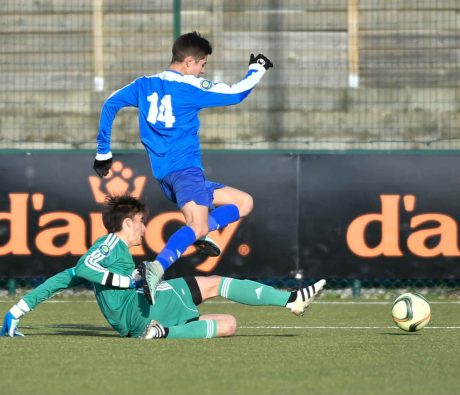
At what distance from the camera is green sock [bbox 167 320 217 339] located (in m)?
7.80

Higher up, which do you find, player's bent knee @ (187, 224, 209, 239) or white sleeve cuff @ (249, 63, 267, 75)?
white sleeve cuff @ (249, 63, 267, 75)

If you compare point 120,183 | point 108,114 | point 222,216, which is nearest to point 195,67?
point 108,114

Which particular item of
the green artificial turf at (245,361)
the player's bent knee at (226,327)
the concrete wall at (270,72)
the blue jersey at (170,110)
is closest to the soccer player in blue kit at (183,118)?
the blue jersey at (170,110)

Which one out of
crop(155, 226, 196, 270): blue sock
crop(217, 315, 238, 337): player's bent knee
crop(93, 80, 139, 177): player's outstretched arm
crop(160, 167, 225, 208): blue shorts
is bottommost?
crop(217, 315, 238, 337): player's bent knee

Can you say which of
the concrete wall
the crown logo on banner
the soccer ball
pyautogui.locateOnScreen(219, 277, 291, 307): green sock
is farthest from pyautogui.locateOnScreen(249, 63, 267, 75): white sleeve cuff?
the concrete wall

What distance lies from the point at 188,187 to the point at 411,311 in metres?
1.68

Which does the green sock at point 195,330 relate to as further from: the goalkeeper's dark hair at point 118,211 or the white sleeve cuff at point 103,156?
the white sleeve cuff at point 103,156

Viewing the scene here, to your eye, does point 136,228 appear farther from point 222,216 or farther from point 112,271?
point 222,216

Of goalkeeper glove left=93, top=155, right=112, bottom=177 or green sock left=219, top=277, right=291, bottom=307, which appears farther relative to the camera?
goalkeeper glove left=93, top=155, right=112, bottom=177

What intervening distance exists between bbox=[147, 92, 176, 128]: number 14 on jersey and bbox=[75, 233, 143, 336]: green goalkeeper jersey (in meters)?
1.11

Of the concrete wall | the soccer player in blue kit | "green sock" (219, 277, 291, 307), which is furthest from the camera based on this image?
the concrete wall

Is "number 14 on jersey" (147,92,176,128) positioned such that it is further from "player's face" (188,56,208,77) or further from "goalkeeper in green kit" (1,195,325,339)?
"goalkeeper in green kit" (1,195,325,339)

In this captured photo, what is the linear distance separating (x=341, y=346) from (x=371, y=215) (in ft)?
15.8

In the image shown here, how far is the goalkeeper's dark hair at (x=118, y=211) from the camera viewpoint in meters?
7.88
